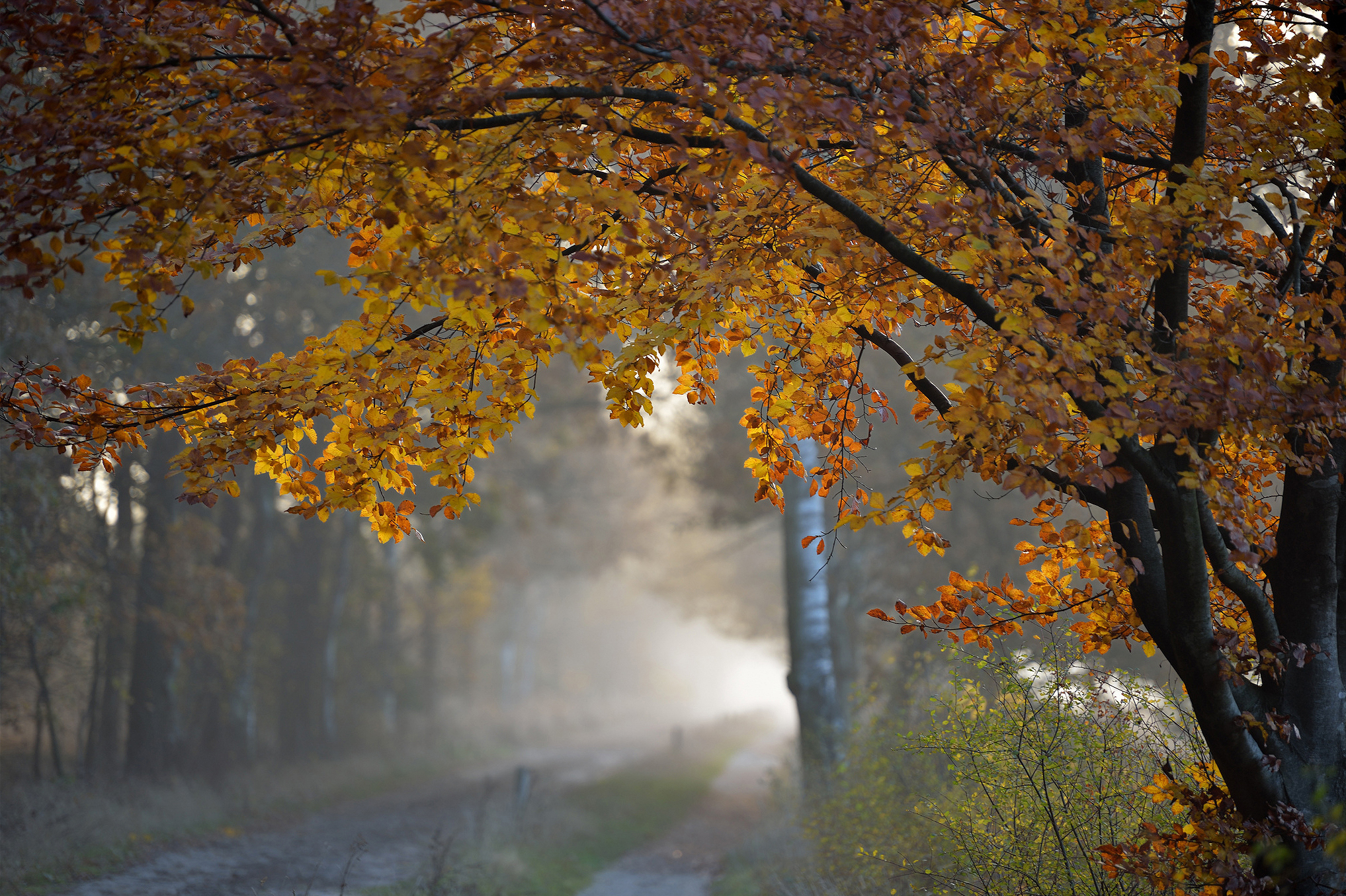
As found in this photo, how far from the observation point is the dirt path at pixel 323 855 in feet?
24.3

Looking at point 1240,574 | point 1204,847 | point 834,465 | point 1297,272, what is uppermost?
point 1297,272

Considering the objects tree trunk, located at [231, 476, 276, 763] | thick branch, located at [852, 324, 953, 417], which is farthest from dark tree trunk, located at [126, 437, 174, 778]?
thick branch, located at [852, 324, 953, 417]

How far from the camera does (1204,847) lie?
3.44m

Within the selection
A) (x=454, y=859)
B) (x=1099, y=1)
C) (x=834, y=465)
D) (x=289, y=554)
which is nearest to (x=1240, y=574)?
(x=834, y=465)

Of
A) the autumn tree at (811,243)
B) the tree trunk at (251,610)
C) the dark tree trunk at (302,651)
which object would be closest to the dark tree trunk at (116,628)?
the tree trunk at (251,610)

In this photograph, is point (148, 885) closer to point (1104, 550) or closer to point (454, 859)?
point (454, 859)

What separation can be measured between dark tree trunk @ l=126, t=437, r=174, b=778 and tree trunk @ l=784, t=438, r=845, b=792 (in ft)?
28.7

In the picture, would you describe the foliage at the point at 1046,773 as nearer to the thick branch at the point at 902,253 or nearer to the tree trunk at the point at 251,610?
the thick branch at the point at 902,253

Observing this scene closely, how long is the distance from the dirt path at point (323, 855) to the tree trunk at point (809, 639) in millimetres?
4123

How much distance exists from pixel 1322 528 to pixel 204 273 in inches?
171

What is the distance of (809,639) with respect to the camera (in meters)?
11.1

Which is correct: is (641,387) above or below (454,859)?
above

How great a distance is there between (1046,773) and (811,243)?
9.23 ft

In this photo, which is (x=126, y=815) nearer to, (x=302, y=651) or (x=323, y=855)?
(x=323, y=855)
